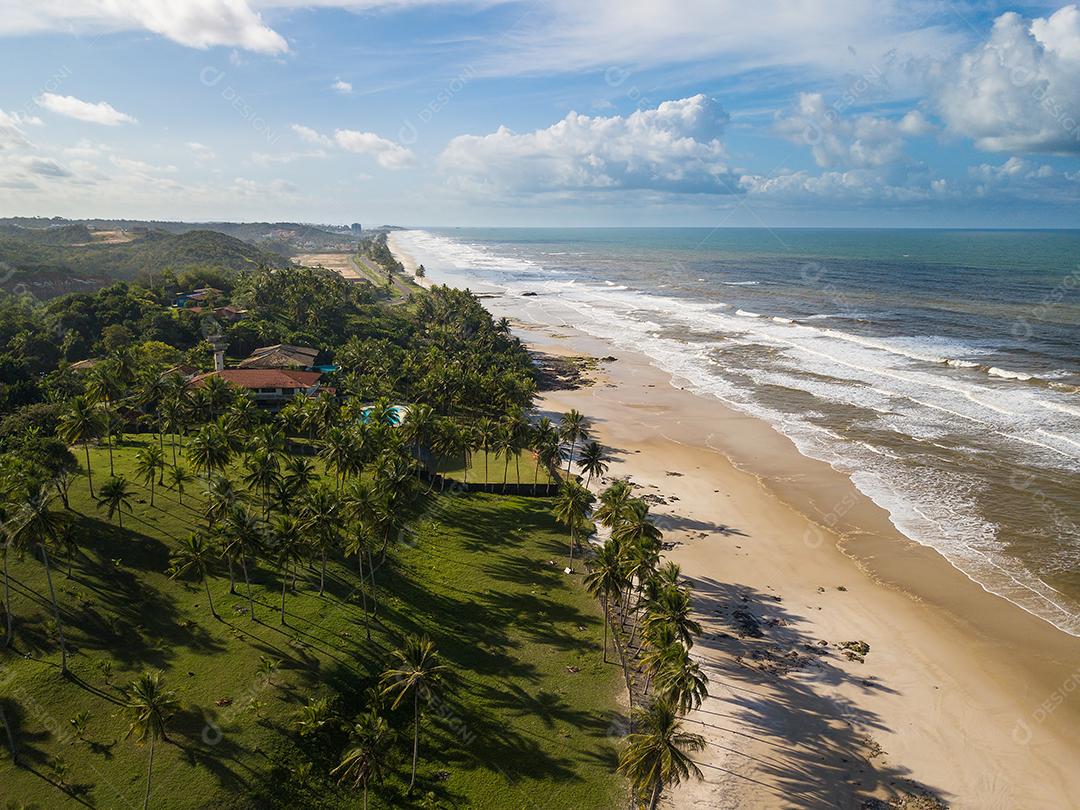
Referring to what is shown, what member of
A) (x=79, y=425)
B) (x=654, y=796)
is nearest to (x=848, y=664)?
(x=654, y=796)

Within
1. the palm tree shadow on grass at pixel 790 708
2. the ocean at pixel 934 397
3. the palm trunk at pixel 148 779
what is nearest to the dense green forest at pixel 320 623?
the palm trunk at pixel 148 779

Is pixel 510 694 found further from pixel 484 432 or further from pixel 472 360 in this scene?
pixel 472 360

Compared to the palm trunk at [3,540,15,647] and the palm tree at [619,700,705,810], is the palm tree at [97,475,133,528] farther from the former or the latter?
the palm tree at [619,700,705,810]

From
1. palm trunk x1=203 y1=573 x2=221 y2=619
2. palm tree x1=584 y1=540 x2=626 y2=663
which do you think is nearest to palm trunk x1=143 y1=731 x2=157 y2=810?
palm trunk x1=203 y1=573 x2=221 y2=619

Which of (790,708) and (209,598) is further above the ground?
(209,598)

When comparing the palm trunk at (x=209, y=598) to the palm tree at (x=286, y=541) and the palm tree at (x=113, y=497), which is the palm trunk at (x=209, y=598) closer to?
the palm tree at (x=286, y=541)

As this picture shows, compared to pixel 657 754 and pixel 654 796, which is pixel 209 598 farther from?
pixel 657 754
